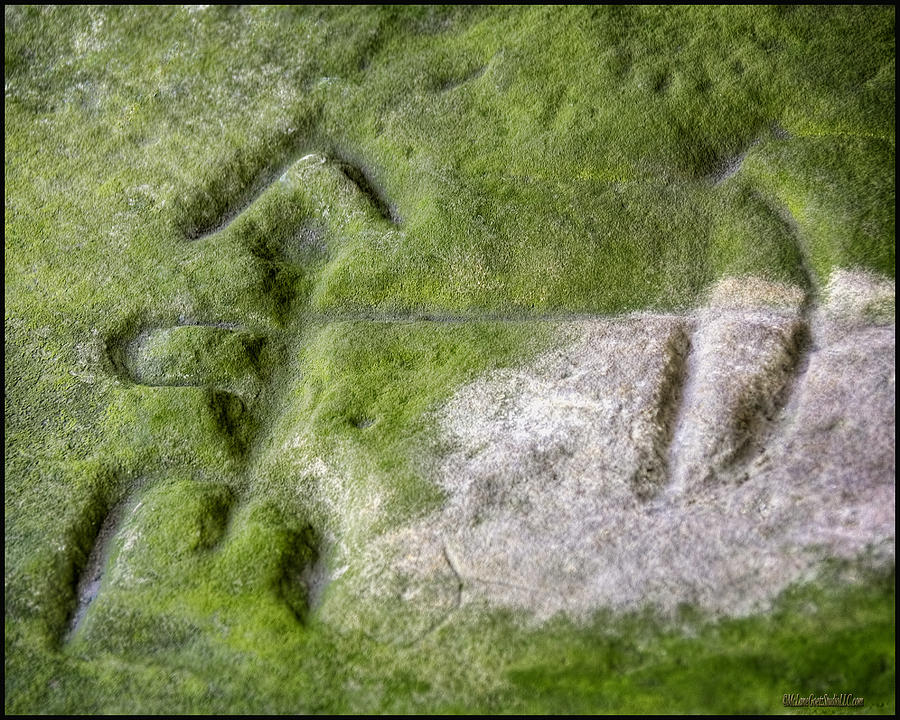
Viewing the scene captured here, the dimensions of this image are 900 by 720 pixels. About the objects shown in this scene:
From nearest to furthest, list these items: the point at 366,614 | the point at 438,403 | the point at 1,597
Result: 1. the point at 366,614
2. the point at 1,597
3. the point at 438,403

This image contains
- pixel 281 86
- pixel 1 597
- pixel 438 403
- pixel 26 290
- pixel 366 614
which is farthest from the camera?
pixel 281 86

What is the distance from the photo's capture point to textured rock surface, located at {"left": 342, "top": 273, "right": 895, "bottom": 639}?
444 inches

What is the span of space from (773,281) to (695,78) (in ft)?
16.6

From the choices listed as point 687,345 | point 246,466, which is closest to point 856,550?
point 687,345

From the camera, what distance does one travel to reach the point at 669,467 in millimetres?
12492

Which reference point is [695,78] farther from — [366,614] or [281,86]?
[366,614]

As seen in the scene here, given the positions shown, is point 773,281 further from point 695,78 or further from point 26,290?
point 26,290

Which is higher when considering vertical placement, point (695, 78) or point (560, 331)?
point (695, 78)

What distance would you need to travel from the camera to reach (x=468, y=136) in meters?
18.0

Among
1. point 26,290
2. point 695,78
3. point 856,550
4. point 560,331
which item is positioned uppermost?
point 695,78

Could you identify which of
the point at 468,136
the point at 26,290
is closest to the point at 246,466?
the point at 26,290

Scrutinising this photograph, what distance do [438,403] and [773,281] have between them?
5631 mm

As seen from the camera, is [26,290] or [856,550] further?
[26,290]

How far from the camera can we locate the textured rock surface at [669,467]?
11.3 meters
